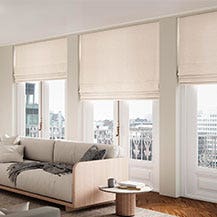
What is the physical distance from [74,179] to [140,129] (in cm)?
194

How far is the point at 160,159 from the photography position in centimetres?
584

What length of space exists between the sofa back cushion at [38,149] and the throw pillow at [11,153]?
0.42 ft

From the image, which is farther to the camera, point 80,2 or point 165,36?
point 165,36

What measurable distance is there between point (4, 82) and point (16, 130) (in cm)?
106

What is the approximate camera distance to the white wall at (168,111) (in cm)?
567

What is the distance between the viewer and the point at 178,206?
5.20 m

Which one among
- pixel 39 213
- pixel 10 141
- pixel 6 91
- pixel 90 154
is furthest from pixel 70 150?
pixel 39 213

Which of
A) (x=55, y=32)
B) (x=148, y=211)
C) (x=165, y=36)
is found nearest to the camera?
(x=148, y=211)

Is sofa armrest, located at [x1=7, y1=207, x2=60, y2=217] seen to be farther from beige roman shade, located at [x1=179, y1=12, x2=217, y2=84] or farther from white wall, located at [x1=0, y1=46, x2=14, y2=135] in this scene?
white wall, located at [x1=0, y1=46, x2=14, y2=135]

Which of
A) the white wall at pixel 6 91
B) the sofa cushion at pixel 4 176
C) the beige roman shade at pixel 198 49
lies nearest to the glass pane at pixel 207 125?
the beige roman shade at pixel 198 49

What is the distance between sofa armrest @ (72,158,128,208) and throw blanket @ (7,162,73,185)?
0.44m

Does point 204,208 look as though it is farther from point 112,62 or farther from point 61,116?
point 61,116

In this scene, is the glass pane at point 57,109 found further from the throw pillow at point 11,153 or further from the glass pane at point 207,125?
the glass pane at point 207,125

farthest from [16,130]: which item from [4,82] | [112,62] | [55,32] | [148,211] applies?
[148,211]
